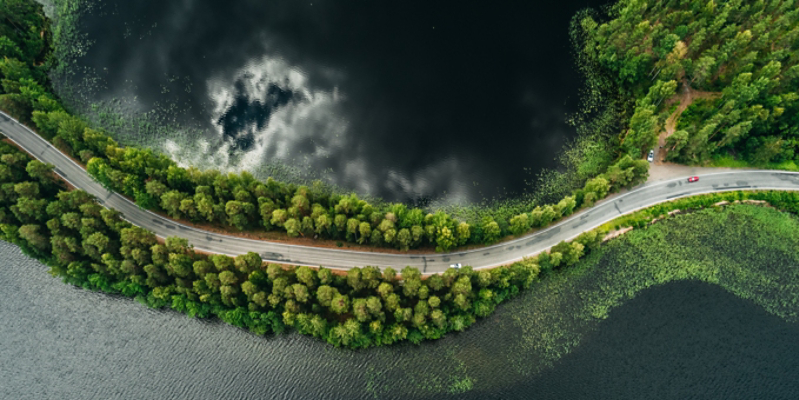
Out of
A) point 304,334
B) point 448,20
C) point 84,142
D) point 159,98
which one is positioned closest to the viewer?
point 304,334

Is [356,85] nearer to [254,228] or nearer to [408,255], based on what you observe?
[254,228]

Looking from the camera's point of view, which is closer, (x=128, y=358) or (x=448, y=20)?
(x=128, y=358)

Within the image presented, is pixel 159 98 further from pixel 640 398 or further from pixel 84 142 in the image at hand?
pixel 640 398

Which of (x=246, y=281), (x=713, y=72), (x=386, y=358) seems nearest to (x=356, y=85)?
(x=246, y=281)

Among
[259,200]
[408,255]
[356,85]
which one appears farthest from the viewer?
[356,85]

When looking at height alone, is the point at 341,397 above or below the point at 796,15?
below

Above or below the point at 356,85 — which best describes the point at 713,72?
below

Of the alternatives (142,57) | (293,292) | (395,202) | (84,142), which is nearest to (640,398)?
(395,202)

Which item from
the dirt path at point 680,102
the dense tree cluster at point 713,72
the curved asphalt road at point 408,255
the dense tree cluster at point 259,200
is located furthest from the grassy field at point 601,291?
the dirt path at point 680,102
